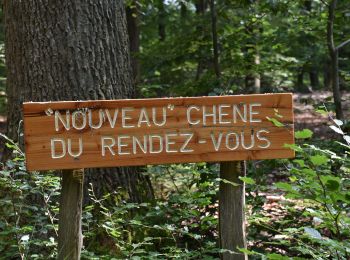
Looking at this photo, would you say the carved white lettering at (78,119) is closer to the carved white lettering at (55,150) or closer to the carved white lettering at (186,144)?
the carved white lettering at (55,150)

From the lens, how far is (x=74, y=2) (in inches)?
149

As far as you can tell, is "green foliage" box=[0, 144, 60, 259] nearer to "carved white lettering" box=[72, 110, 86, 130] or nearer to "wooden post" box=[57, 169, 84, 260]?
"wooden post" box=[57, 169, 84, 260]

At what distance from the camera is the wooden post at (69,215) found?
9.03ft

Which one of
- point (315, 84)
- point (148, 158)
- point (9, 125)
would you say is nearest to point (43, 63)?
point (9, 125)

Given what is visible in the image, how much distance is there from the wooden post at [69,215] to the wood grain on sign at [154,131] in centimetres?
18

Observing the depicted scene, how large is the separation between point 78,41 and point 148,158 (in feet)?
5.09

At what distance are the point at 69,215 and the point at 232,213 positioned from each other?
997 mm

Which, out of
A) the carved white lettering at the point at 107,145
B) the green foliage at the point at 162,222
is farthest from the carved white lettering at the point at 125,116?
the green foliage at the point at 162,222

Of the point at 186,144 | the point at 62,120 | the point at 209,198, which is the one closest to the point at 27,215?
the point at 62,120

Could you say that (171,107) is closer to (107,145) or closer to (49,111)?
(107,145)

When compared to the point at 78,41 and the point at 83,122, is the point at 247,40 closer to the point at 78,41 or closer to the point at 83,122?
the point at 78,41

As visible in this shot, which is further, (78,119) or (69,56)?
(69,56)

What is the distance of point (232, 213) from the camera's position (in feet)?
9.59

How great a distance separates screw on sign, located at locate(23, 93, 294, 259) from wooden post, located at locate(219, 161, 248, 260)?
0.16 m
